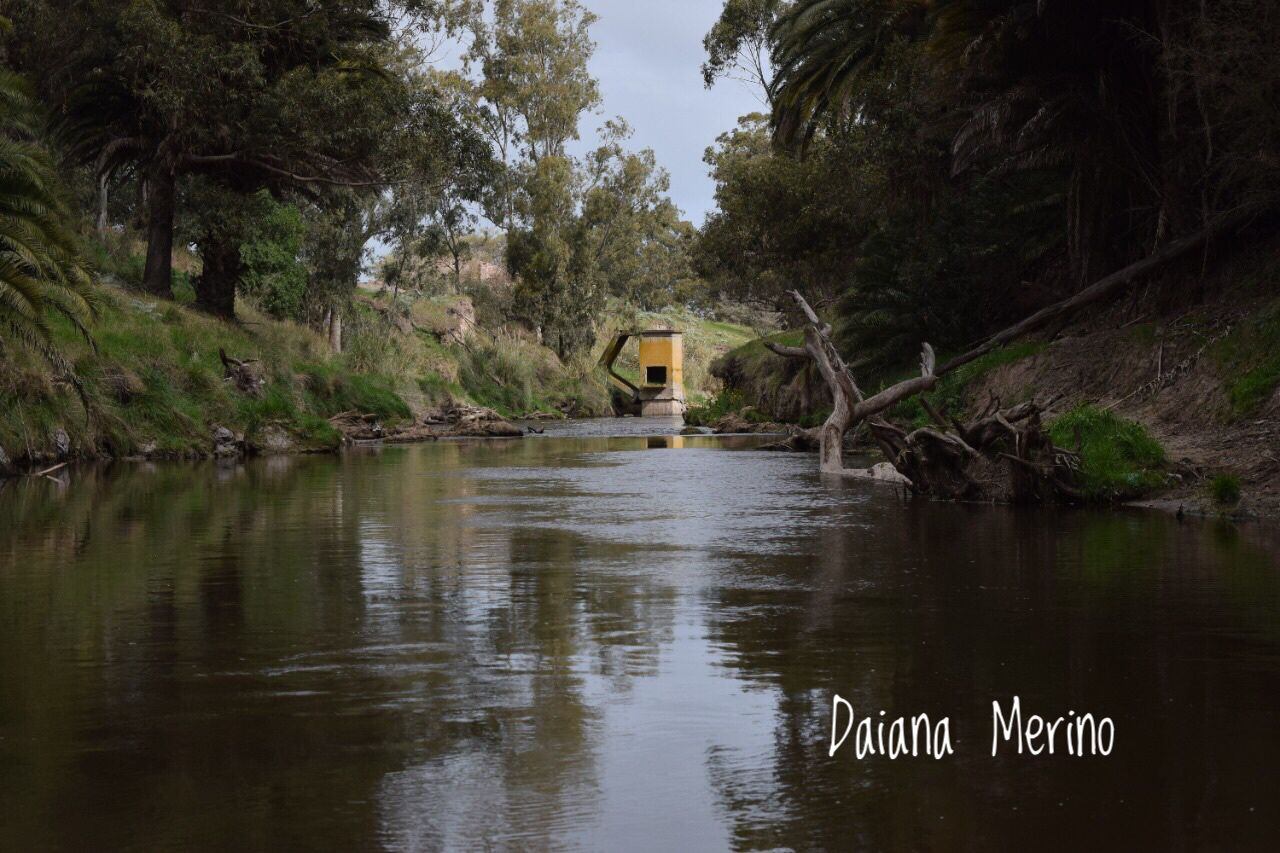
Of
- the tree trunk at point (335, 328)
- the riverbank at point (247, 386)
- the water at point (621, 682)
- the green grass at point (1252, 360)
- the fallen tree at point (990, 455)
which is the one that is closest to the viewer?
the water at point (621, 682)

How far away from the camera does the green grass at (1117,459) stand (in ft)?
49.4

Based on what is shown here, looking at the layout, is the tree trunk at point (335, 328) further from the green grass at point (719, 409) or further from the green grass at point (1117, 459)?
the green grass at point (1117, 459)

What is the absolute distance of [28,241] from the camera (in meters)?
19.2

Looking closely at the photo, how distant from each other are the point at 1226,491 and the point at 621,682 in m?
9.64

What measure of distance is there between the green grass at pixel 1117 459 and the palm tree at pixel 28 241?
14125 millimetres

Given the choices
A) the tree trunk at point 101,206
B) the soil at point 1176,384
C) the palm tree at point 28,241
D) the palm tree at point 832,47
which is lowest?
the soil at point 1176,384

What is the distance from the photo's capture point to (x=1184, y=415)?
1708cm

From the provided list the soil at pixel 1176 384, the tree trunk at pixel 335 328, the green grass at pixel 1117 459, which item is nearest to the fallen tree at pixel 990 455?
the green grass at pixel 1117 459

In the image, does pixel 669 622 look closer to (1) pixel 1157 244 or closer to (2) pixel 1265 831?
(2) pixel 1265 831

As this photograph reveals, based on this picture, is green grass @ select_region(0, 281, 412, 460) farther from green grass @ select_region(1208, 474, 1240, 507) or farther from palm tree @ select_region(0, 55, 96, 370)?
green grass @ select_region(1208, 474, 1240, 507)

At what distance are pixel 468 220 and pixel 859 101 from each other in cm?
2577

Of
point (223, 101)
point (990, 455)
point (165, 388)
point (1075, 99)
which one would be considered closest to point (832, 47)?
point (1075, 99)

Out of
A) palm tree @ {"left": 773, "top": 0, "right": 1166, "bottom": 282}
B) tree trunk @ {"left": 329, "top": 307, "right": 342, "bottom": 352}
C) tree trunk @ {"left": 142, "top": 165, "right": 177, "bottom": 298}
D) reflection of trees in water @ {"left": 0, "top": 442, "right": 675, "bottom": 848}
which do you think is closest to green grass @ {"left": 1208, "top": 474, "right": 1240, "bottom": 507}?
reflection of trees in water @ {"left": 0, "top": 442, "right": 675, "bottom": 848}

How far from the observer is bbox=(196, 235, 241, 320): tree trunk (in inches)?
1510
